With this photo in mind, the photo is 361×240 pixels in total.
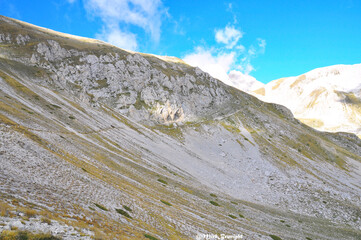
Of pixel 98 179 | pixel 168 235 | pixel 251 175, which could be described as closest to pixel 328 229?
pixel 251 175

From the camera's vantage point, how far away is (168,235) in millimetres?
20859

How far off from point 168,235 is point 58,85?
87.7 meters

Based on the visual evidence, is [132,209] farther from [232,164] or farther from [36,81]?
[36,81]

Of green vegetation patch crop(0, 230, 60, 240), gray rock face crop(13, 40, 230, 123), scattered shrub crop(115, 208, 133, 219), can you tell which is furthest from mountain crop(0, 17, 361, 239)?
gray rock face crop(13, 40, 230, 123)

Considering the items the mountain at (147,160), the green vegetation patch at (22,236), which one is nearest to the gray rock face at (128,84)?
the mountain at (147,160)

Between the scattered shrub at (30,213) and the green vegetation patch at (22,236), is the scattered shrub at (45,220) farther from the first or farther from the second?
the green vegetation patch at (22,236)

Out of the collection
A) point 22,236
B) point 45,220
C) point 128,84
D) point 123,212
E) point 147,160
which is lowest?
point 123,212

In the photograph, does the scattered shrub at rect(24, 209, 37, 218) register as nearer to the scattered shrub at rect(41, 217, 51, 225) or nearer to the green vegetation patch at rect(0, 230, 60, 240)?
the scattered shrub at rect(41, 217, 51, 225)

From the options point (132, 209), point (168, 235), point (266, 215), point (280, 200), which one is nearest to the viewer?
point (168, 235)

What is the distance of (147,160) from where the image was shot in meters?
53.6

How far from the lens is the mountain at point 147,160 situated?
19.7 meters

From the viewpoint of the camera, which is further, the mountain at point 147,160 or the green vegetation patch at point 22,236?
the mountain at point 147,160

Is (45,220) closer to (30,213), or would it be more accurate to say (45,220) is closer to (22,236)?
(30,213)

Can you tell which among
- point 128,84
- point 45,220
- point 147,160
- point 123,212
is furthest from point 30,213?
point 128,84
